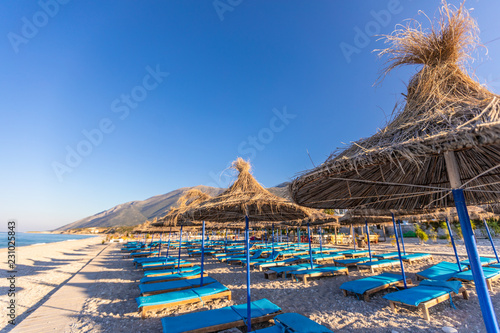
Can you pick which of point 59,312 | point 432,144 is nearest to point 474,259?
point 432,144

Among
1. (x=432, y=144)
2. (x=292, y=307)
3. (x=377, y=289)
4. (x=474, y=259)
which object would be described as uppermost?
(x=432, y=144)

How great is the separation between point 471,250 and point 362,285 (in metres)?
4.31

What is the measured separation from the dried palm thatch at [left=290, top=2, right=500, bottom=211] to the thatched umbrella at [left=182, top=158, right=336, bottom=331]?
1.09 m

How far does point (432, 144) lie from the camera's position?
1625 mm

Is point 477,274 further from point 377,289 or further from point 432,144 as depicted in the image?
point 377,289

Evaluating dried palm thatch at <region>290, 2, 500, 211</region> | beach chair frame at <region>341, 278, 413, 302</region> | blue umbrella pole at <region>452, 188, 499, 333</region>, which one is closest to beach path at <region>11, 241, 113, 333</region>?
dried palm thatch at <region>290, 2, 500, 211</region>

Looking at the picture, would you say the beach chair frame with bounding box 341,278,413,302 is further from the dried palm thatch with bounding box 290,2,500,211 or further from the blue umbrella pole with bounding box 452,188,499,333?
the blue umbrella pole with bounding box 452,188,499,333

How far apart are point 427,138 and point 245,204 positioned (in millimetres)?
3096

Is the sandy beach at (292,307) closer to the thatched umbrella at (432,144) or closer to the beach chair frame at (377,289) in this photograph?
the beach chair frame at (377,289)

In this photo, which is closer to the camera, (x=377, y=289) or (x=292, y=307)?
(x=292, y=307)

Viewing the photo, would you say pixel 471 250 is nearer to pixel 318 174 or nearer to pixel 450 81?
pixel 318 174

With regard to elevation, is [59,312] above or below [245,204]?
below

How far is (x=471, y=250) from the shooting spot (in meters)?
1.85

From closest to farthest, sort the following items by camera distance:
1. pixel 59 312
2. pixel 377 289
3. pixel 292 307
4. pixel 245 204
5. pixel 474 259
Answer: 1. pixel 474 259
2. pixel 245 204
3. pixel 59 312
4. pixel 292 307
5. pixel 377 289
